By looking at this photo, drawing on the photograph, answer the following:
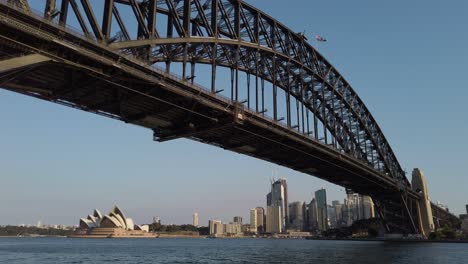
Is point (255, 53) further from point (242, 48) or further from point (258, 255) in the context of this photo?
point (258, 255)

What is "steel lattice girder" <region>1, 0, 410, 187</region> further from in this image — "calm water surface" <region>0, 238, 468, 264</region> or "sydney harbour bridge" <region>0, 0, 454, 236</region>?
"calm water surface" <region>0, 238, 468, 264</region>

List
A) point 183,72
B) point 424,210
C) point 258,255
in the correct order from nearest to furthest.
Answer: point 183,72 < point 258,255 < point 424,210

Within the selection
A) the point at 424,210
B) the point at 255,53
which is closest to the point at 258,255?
the point at 255,53

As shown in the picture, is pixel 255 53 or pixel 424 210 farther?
pixel 424 210

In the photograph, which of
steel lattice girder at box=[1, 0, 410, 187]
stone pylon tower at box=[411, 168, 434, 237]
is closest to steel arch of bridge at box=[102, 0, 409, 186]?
steel lattice girder at box=[1, 0, 410, 187]

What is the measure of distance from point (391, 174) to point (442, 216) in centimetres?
6206

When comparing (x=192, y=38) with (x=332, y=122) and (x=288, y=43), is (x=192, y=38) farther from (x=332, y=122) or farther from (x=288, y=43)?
(x=332, y=122)

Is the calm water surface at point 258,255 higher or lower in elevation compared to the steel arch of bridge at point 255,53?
lower

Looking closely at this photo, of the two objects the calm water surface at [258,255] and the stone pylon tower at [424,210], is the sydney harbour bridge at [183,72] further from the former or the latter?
the stone pylon tower at [424,210]

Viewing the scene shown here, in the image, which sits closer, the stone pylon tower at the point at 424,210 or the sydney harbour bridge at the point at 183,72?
the sydney harbour bridge at the point at 183,72

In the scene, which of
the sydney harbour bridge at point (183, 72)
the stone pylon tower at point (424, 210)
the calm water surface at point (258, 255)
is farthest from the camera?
the stone pylon tower at point (424, 210)

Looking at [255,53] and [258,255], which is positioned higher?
[255,53]

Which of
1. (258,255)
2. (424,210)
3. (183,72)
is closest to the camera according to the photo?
(183,72)

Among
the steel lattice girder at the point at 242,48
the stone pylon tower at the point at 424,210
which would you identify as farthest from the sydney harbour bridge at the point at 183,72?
the stone pylon tower at the point at 424,210
